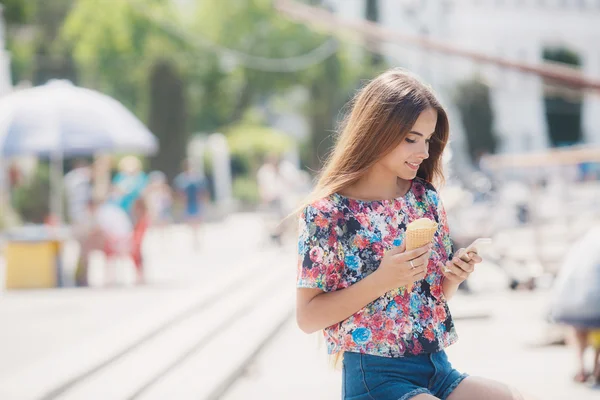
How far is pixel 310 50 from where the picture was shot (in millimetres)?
45938

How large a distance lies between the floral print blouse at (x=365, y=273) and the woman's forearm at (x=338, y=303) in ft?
0.16

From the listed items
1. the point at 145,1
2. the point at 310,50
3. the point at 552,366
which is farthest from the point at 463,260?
the point at 310,50

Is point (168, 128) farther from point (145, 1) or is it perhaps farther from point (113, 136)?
point (113, 136)

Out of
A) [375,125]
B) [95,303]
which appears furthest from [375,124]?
[95,303]

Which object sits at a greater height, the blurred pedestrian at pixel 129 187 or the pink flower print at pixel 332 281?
the pink flower print at pixel 332 281

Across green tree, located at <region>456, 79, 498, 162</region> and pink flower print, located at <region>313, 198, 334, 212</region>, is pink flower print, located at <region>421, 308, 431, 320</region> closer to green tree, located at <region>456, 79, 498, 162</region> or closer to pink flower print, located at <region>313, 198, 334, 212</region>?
pink flower print, located at <region>313, 198, 334, 212</region>

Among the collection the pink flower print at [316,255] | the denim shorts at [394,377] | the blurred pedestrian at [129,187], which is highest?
the pink flower print at [316,255]

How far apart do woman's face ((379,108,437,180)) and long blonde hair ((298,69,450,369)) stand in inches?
0.7

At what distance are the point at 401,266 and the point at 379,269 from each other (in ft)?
0.24

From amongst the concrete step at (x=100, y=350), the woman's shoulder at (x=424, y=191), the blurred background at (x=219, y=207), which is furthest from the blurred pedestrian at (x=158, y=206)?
the woman's shoulder at (x=424, y=191)

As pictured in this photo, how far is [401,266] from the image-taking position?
2.58 metres

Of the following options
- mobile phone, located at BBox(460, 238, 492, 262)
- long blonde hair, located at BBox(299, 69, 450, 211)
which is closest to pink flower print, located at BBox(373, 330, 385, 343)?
mobile phone, located at BBox(460, 238, 492, 262)

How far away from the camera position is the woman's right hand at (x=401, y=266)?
258cm

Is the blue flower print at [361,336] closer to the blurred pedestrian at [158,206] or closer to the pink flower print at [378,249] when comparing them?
the pink flower print at [378,249]
